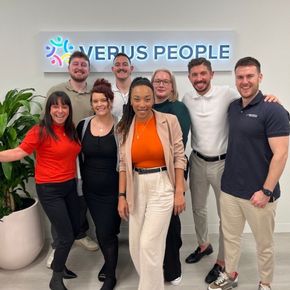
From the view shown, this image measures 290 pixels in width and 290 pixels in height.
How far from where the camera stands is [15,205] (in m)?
2.64

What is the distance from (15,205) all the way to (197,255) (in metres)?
1.64

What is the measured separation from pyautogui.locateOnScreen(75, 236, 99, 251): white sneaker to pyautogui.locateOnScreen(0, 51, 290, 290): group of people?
19.8 inches

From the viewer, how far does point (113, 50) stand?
9.06ft

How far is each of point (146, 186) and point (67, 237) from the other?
712 millimetres

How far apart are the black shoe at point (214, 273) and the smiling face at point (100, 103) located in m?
1.50

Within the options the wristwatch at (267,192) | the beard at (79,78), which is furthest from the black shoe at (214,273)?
the beard at (79,78)

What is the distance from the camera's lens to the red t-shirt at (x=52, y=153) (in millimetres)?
2008

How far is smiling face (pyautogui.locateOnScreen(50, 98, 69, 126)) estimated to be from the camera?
2.01 meters

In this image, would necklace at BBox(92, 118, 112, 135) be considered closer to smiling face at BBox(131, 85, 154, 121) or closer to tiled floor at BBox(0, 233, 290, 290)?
smiling face at BBox(131, 85, 154, 121)

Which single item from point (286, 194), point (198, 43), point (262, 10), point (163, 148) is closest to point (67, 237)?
point (163, 148)

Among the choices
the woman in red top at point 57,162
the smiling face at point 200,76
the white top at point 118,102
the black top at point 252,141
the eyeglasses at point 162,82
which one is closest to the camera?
the black top at point 252,141

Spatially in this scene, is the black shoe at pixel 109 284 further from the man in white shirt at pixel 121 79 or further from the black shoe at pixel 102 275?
the man in white shirt at pixel 121 79

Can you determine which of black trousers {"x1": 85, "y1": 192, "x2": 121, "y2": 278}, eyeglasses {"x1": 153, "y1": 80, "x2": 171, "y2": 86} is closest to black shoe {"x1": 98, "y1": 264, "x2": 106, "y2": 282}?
black trousers {"x1": 85, "y1": 192, "x2": 121, "y2": 278}

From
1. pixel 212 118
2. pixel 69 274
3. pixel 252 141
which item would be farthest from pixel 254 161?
pixel 69 274
